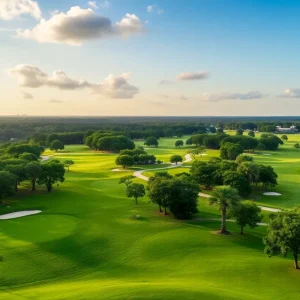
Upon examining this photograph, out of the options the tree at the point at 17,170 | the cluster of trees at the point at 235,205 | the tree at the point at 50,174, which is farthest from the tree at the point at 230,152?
the tree at the point at 17,170

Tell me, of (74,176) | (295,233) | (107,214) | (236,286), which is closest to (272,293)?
(236,286)

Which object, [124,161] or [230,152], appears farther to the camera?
[230,152]

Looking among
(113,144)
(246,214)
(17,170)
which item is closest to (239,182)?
(246,214)

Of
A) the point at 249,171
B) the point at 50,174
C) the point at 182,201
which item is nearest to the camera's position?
the point at 182,201

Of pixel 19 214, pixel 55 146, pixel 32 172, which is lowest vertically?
pixel 19 214

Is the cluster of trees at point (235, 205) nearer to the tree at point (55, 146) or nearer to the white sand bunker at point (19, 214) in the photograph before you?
the white sand bunker at point (19, 214)

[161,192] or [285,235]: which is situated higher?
[161,192]

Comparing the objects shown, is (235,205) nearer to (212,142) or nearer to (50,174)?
(50,174)
